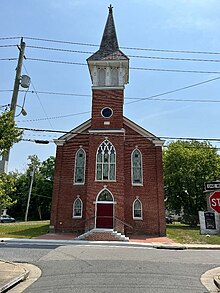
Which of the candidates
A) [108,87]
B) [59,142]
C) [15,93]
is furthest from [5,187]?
[108,87]

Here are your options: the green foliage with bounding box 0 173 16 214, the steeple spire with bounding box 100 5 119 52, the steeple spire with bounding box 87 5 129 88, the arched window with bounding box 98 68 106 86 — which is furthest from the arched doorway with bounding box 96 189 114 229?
the steeple spire with bounding box 100 5 119 52

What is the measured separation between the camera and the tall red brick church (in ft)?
72.1

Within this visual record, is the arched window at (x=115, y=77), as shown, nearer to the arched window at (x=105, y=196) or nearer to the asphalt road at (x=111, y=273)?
the arched window at (x=105, y=196)

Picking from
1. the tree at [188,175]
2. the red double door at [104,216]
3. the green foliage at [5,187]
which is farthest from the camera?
the tree at [188,175]

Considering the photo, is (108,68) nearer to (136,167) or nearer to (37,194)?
(136,167)

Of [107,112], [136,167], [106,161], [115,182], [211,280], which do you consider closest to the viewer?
[211,280]

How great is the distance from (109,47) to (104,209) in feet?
52.4

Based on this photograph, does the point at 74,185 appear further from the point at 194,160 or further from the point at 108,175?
the point at 194,160

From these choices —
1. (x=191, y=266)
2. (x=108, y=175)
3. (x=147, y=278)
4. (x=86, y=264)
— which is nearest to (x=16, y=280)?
(x=86, y=264)

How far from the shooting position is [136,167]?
24.6m

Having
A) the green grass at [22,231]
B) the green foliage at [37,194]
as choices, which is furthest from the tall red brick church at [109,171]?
the green foliage at [37,194]

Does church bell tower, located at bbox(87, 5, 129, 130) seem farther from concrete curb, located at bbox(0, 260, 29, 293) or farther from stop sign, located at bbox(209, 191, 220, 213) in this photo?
stop sign, located at bbox(209, 191, 220, 213)

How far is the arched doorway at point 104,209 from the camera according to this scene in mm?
21594

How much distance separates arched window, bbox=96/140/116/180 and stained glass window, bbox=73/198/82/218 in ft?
10.4
